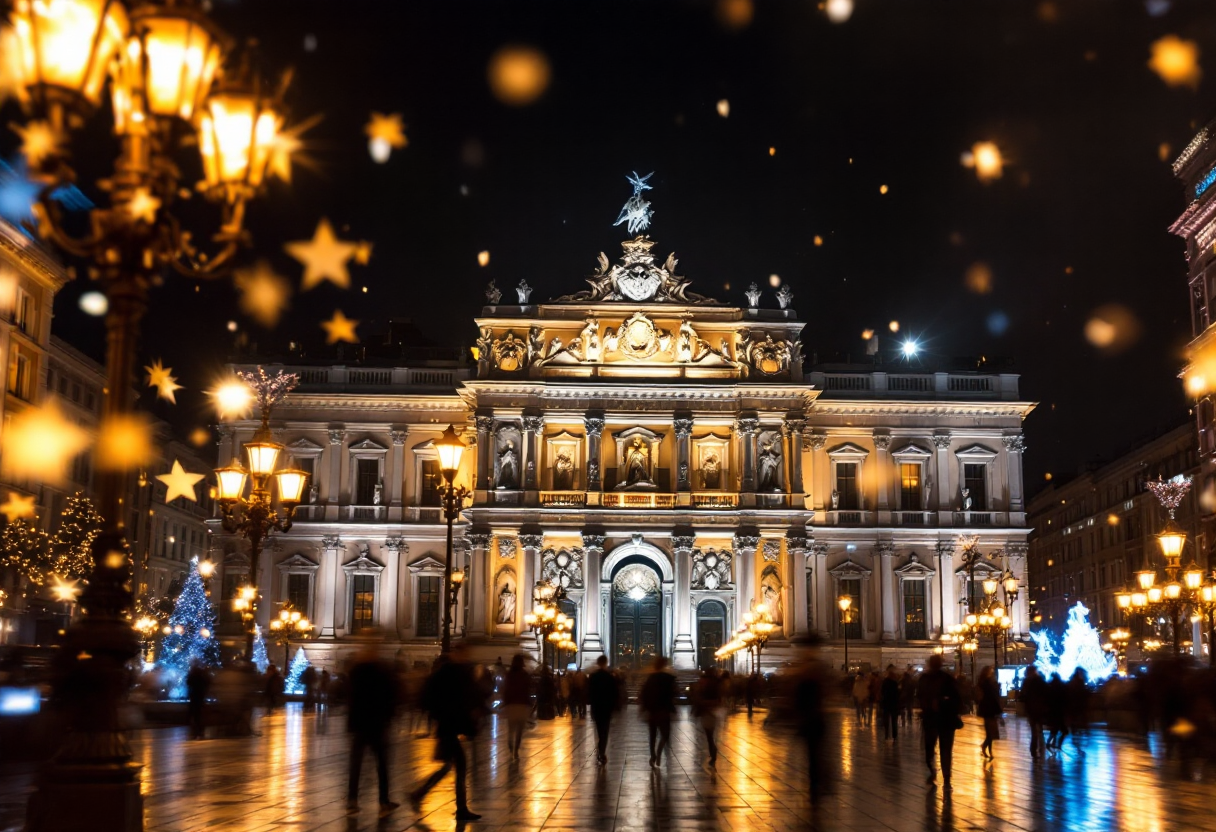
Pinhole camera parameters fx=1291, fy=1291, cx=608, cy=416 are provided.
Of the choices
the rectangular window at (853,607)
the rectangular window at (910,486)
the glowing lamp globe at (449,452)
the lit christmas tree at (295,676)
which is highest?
the rectangular window at (910,486)

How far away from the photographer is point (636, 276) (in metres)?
56.9

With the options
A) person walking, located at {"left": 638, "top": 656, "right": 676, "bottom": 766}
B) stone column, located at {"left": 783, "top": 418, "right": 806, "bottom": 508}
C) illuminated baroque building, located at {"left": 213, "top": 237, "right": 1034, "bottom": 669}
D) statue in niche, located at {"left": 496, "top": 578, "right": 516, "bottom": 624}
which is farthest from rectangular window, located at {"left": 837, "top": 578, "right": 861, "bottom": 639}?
person walking, located at {"left": 638, "top": 656, "right": 676, "bottom": 766}

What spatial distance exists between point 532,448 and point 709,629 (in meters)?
10.9

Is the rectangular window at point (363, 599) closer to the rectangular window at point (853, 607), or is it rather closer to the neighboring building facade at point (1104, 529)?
the rectangular window at point (853, 607)

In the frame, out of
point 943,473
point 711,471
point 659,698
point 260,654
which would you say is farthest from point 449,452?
point 943,473

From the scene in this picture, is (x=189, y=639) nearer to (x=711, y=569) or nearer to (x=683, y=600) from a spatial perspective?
(x=683, y=600)

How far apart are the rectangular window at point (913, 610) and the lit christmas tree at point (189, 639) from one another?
30263 millimetres

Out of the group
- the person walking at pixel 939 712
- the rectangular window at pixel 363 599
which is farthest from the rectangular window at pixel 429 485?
the person walking at pixel 939 712

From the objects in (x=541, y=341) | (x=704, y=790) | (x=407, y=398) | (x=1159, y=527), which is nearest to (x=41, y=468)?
(x=407, y=398)

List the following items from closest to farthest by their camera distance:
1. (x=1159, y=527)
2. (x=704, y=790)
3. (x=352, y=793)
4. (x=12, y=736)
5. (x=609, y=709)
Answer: (x=352, y=793) < (x=704, y=790) < (x=12, y=736) < (x=609, y=709) < (x=1159, y=527)

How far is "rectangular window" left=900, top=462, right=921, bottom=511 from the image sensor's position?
195ft

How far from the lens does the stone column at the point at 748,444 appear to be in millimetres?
55188

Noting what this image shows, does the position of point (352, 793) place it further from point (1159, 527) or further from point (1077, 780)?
point (1159, 527)

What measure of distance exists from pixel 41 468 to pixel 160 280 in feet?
167
